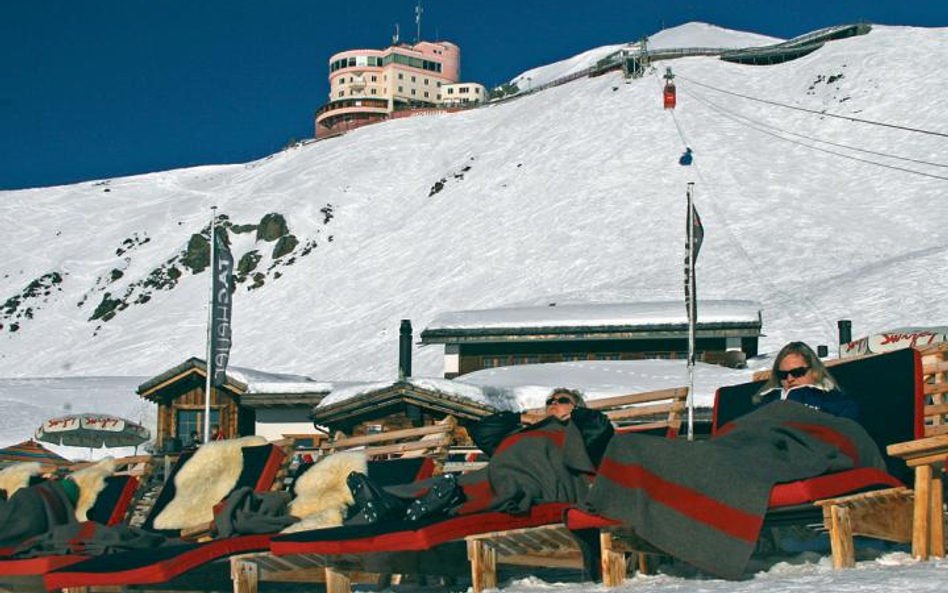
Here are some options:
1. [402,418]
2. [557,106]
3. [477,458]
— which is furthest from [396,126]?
[477,458]

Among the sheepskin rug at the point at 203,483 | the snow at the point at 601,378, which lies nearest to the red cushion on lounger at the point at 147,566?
the sheepskin rug at the point at 203,483

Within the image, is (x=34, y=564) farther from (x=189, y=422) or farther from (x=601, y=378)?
(x=189, y=422)

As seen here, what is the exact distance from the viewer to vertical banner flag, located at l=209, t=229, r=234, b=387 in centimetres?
2345

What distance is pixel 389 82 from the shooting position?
431 ft

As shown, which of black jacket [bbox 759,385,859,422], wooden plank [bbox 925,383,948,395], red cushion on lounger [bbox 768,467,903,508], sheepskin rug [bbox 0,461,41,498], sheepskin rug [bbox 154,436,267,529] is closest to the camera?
red cushion on lounger [bbox 768,467,903,508]

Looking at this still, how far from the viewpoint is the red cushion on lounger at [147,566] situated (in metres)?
6.59

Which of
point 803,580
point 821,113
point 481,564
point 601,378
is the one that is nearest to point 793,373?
point 803,580

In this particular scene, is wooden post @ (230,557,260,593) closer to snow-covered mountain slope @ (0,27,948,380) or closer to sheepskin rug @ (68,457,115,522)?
sheepskin rug @ (68,457,115,522)

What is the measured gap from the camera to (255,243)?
74750mm

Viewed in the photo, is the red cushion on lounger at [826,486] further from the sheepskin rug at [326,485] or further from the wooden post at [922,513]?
the sheepskin rug at [326,485]

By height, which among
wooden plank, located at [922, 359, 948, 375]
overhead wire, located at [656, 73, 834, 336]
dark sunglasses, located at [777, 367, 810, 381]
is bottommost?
dark sunglasses, located at [777, 367, 810, 381]

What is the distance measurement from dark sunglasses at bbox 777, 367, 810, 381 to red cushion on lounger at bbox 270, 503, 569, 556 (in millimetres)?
1426

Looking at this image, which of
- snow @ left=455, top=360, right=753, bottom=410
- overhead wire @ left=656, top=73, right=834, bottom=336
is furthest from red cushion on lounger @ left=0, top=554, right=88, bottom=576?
overhead wire @ left=656, top=73, right=834, bottom=336

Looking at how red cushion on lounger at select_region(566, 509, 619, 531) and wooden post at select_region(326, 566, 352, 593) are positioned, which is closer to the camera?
red cushion on lounger at select_region(566, 509, 619, 531)
